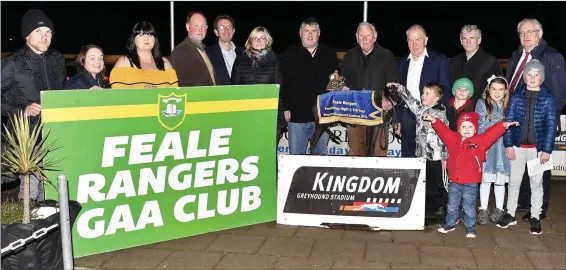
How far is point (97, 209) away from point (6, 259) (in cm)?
89

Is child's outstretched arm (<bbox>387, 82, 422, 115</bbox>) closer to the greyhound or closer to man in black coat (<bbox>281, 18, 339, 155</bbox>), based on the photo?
the greyhound

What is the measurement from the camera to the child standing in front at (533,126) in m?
4.79

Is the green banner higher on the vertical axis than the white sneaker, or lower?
higher

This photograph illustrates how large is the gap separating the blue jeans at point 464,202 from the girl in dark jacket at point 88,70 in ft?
10.1

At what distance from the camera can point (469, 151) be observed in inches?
184

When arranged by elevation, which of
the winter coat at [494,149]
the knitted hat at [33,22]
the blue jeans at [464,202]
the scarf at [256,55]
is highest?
the knitted hat at [33,22]

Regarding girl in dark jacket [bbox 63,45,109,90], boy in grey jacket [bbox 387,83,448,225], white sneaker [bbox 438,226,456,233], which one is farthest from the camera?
boy in grey jacket [bbox 387,83,448,225]

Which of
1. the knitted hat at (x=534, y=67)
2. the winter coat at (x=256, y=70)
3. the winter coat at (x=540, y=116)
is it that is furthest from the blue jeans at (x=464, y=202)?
the winter coat at (x=256, y=70)

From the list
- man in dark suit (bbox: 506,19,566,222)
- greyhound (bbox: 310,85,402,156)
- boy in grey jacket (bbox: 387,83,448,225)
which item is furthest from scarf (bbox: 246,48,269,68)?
man in dark suit (bbox: 506,19,566,222)

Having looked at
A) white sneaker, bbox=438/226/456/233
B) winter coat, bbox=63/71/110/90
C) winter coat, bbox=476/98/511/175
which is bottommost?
white sneaker, bbox=438/226/456/233

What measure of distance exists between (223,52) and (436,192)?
2.51 meters

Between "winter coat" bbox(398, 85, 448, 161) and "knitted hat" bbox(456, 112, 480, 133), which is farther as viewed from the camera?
"winter coat" bbox(398, 85, 448, 161)

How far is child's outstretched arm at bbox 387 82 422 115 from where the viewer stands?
5.02m

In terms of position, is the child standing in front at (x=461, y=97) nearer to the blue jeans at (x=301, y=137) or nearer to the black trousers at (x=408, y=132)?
the black trousers at (x=408, y=132)
